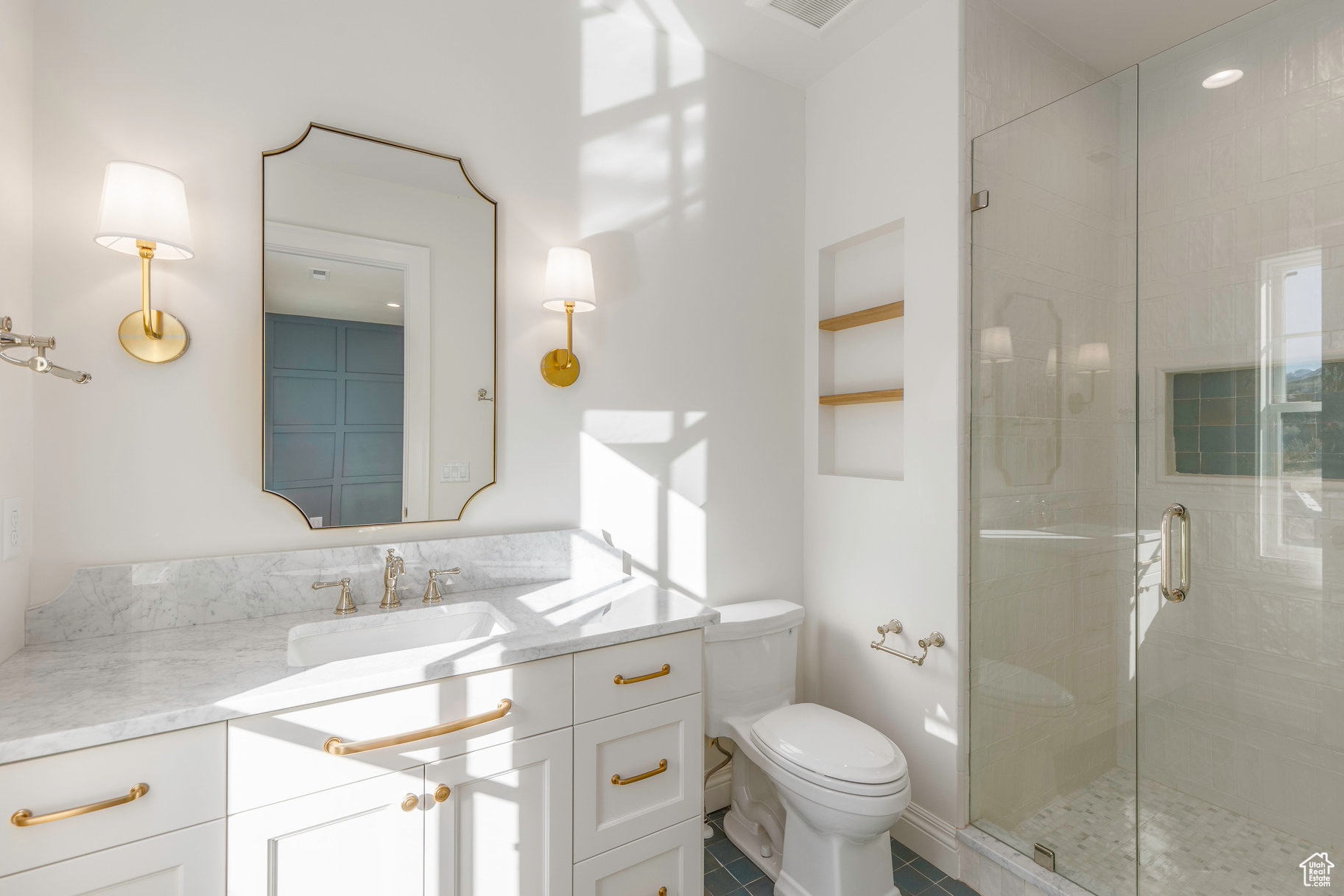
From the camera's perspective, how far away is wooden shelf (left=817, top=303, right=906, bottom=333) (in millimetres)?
2156

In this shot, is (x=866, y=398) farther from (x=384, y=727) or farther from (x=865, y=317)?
(x=384, y=727)

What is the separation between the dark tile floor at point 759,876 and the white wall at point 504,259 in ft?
2.72

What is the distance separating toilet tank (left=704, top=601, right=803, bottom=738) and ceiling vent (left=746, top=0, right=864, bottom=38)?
1.97 meters

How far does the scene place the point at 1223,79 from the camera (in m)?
1.58

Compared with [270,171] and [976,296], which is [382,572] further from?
[976,296]

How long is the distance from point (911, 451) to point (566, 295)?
1.24 meters

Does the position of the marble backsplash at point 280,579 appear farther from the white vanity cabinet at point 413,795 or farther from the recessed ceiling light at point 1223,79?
the recessed ceiling light at point 1223,79

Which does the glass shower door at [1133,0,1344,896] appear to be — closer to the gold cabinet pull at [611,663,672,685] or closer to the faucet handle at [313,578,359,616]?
the gold cabinet pull at [611,663,672,685]

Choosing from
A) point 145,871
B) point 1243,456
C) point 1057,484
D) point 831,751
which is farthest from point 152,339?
point 1243,456

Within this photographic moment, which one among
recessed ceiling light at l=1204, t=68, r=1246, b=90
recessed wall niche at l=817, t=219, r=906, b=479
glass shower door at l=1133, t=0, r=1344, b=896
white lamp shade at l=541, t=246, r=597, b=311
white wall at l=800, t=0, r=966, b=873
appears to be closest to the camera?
glass shower door at l=1133, t=0, r=1344, b=896

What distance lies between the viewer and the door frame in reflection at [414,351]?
1.67 metres

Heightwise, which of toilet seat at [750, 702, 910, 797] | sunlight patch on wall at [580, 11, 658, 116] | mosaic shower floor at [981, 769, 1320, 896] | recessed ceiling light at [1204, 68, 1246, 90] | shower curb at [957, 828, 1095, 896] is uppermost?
sunlight patch on wall at [580, 11, 658, 116]

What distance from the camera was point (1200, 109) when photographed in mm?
1623

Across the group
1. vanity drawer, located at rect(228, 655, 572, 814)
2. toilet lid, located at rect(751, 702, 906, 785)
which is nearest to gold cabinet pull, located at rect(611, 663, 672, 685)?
vanity drawer, located at rect(228, 655, 572, 814)
